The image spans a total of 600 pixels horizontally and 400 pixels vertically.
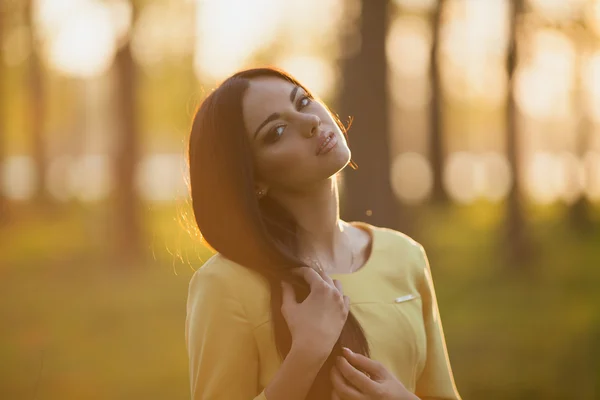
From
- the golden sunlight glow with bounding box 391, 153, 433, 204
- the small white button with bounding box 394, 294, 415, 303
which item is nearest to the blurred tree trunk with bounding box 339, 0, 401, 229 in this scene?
the small white button with bounding box 394, 294, 415, 303

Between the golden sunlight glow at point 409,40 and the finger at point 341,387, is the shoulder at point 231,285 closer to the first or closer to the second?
the finger at point 341,387

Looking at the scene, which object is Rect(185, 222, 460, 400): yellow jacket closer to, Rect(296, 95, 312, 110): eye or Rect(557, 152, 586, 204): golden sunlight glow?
Rect(296, 95, 312, 110): eye

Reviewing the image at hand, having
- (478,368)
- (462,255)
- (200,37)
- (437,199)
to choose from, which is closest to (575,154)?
(437,199)

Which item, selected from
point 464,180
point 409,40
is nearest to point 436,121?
point 409,40

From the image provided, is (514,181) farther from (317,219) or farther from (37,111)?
(37,111)

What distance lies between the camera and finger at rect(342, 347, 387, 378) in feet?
→ 8.74

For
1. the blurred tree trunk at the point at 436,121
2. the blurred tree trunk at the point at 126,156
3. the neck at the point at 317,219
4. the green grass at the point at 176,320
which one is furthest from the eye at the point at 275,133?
the blurred tree trunk at the point at 436,121

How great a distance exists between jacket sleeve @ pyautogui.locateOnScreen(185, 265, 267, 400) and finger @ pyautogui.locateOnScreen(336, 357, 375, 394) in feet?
0.97

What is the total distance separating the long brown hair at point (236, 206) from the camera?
8.87 feet

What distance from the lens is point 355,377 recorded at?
2637mm

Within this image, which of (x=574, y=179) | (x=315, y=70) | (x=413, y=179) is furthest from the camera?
(x=413, y=179)

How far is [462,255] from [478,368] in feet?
25.6

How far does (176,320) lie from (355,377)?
28.6 ft

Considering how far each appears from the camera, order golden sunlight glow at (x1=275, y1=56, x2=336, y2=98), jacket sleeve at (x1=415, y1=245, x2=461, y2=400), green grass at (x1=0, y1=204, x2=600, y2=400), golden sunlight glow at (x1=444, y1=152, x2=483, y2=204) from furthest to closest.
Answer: golden sunlight glow at (x1=444, y1=152, x2=483, y2=204)
golden sunlight glow at (x1=275, y1=56, x2=336, y2=98)
green grass at (x1=0, y1=204, x2=600, y2=400)
jacket sleeve at (x1=415, y1=245, x2=461, y2=400)
